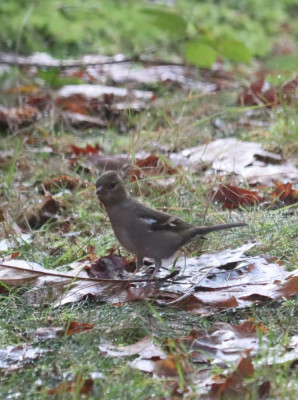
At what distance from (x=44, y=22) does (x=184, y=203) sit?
432 cm

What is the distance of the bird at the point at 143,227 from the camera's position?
3.86 m

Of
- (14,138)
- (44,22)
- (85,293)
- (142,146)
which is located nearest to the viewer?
(85,293)

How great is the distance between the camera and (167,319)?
136 inches

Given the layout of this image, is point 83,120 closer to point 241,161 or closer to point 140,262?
point 241,161

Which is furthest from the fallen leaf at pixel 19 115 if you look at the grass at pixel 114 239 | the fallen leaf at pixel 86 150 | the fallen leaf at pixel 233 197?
the fallen leaf at pixel 233 197

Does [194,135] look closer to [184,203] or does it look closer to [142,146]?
[142,146]

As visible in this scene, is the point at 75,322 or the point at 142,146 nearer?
the point at 75,322

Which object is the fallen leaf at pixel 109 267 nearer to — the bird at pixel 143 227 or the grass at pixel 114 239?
the bird at pixel 143 227

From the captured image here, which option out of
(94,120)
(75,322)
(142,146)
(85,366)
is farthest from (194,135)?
(85,366)

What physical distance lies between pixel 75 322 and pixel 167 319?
0.38 meters

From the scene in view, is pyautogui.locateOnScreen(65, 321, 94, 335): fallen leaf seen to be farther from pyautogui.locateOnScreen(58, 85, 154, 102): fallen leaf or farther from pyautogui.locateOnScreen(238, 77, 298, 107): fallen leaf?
pyautogui.locateOnScreen(58, 85, 154, 102): fallen leaf

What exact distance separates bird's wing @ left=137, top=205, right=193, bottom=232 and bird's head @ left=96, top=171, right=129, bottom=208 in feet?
0.37

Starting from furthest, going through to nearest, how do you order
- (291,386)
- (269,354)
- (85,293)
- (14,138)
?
(14,138) → (85,293) → (269,354) → (291,386)

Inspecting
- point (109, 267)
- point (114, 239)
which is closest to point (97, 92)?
point (114, 239)
